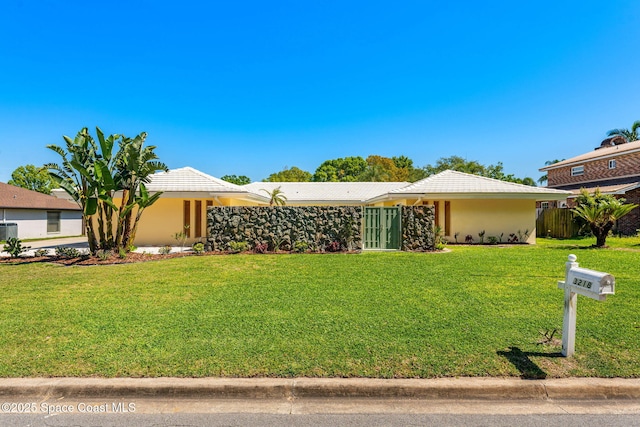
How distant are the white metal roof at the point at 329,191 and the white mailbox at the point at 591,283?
2074cm

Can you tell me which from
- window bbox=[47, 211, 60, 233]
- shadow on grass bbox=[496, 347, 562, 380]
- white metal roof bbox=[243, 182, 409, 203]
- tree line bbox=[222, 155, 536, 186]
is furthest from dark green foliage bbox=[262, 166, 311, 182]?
shadow on grass bbox=[496, 347, 562, 380]

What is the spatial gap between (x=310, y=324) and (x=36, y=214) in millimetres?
27118

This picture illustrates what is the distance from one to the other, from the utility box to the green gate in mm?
22553

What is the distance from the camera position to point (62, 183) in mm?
11391

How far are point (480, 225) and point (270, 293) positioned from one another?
13.4 m

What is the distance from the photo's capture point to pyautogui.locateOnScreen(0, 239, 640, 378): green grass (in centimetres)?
382

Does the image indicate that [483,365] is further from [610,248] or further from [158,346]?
[610,248]

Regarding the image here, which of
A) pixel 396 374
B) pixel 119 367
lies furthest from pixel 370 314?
pixel 119 367

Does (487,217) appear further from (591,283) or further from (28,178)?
(28,178)

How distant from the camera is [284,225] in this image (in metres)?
13.0

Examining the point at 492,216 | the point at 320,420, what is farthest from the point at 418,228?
the point at 320,420

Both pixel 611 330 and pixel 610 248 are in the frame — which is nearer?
pixel 611 330

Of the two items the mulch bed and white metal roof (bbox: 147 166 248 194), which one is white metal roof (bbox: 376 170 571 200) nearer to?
white metal roof (bbox: 147 166 248 194)

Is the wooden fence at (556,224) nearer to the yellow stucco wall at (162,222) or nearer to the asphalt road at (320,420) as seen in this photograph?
the yellow stucco wall at (162,222)
